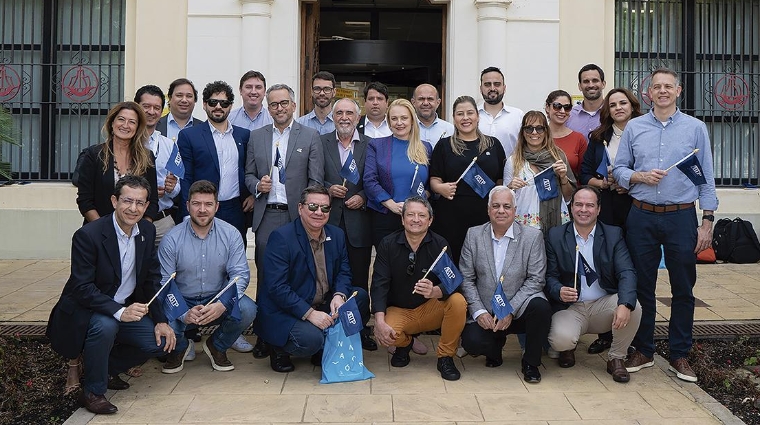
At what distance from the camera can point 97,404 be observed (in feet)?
15.6

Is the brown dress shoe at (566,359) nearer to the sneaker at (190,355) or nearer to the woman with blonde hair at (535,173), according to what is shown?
the woman with blonde hair at (535,173)

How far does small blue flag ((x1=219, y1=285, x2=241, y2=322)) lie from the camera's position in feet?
17.5

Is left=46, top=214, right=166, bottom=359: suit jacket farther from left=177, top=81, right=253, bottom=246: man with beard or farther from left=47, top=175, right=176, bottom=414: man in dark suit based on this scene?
left=177, top=81, right=253, bottom=246: man with beard

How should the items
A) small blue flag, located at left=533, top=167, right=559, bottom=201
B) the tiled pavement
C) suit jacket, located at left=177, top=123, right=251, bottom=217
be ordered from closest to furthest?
1. the tiled pavement
2. small blue flag, located at left=533, top=167, right=559, bottom=201
3. suit jacket, located at left=177, top=123, right=251, bottom=217

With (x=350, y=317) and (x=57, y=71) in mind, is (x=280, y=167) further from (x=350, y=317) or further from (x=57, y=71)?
(x=57, y=71)

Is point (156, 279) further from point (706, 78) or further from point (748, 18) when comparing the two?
point (748, 18)

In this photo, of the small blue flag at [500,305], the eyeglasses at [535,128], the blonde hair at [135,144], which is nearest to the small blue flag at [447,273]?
the small blue flag at [500,305]

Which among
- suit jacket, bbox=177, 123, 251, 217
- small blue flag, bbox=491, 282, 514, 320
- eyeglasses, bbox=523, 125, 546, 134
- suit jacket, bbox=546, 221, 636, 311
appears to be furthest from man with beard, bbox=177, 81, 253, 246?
suit jacket, bbox=546, 221, 636, 311

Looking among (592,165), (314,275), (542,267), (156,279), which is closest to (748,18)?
(592,165)

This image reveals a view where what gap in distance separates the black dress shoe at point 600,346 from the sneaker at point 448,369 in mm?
1248

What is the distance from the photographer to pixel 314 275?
5.55 m

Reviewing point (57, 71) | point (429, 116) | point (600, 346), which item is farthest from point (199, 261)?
point (57, 71)

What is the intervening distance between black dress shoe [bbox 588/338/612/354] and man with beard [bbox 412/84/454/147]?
1.97 metres

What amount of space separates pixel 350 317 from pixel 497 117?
90.5 inches
